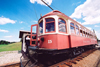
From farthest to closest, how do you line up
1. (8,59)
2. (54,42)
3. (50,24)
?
(8,59) → (50,24) → (54,42)

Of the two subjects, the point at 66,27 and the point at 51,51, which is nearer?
the point at 51,51

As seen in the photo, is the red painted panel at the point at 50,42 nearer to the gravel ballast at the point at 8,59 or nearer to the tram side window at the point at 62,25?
the tram side window at the point at 62,25

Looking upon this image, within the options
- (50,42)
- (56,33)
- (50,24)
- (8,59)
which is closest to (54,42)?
(50,42)

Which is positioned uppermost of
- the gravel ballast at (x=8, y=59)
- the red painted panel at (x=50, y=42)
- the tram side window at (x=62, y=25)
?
the tram side window at (x=62, y=25)

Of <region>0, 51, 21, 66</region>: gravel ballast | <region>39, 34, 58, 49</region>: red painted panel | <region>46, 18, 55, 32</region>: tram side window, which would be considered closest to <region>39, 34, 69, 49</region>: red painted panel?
<region>39, 34, 58, 49</region>: red painted panel

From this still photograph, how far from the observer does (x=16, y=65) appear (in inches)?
146

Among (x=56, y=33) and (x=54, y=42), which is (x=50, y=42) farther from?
(x=56, y=33)

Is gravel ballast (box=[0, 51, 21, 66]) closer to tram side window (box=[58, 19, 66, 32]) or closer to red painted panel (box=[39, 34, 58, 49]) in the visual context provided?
red painted panel (box=[39, 34, 58, 49])

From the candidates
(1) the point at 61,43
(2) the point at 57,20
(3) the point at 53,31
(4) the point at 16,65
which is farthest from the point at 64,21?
(4) the point at 16,65

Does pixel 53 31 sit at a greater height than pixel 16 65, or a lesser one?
greater

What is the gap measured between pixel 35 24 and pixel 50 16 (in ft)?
6.20

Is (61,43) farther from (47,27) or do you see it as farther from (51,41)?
(47,27)

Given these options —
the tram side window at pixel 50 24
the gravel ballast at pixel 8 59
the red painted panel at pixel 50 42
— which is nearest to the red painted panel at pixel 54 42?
the red painted panel at pixel 50 42

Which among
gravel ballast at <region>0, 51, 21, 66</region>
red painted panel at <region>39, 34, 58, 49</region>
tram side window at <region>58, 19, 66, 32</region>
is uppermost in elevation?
tram side window at <region>58, 19, 66, 32</region>
